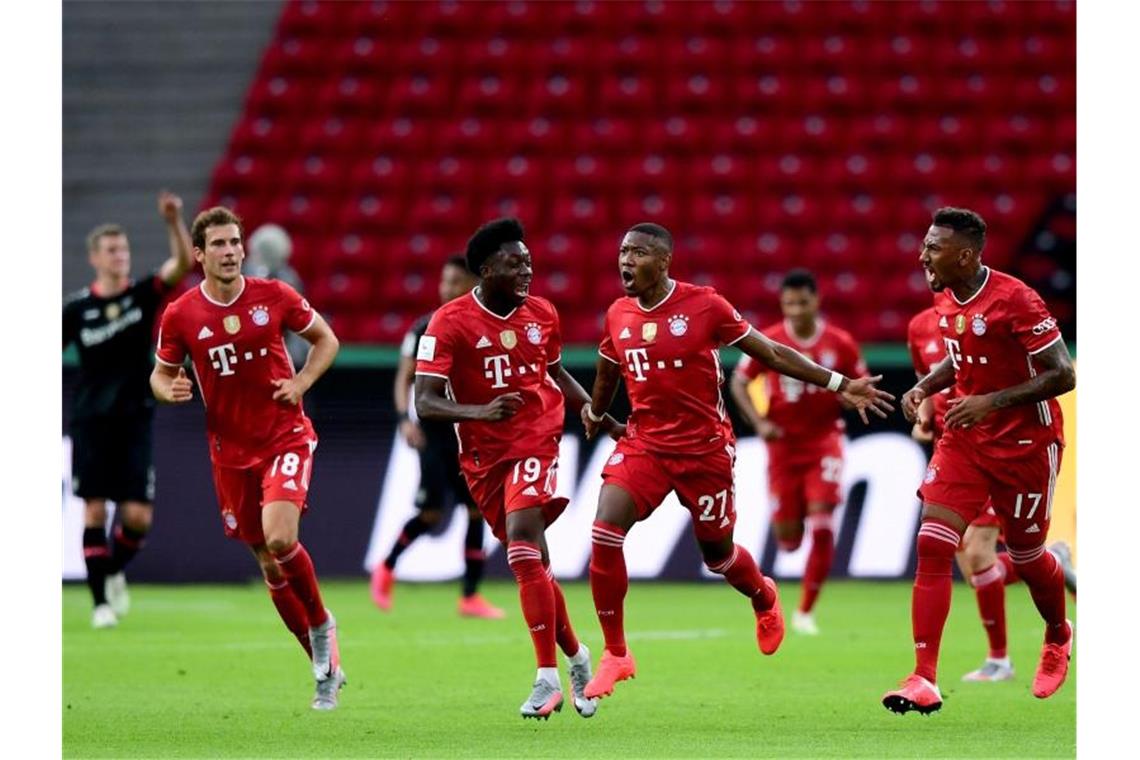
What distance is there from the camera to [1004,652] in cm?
952

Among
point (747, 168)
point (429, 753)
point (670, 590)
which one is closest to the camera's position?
point (429, 753)

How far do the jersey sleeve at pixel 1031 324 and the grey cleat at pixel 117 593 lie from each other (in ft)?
23.5

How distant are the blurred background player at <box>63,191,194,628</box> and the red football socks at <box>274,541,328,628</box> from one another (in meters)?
4.18

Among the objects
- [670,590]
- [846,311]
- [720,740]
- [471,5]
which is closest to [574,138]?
[471,5]

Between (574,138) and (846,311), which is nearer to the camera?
(846,311)

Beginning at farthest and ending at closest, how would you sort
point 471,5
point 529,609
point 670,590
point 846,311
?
point 471,5
point 846,311
point 670,590
point 529,609

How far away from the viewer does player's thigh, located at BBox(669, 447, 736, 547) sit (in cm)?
841

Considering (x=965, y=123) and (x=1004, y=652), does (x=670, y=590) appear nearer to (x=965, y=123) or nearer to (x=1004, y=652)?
(x=1004, y=652)

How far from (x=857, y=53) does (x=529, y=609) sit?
46.2 ft

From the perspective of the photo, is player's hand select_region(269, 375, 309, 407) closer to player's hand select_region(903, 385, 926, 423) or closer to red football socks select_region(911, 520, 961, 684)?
player's hand select_region(903, 385, 926, 423)

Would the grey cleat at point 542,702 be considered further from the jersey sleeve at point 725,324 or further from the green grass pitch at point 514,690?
the jersey sleeve at point 725,324

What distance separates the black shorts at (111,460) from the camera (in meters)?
12.6

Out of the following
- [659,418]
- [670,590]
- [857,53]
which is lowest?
[670,590]

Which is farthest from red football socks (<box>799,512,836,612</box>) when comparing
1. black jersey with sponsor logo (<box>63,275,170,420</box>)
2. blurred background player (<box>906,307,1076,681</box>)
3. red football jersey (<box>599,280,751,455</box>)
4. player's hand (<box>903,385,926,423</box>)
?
black jersey with sponsor logo (<box>63,275,170,420</box>)
